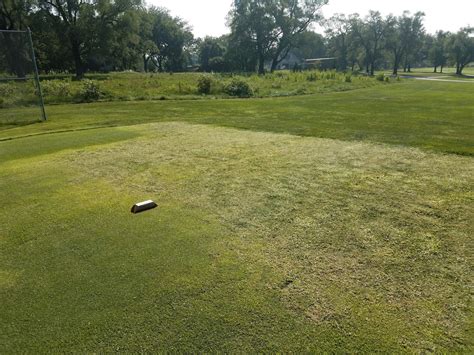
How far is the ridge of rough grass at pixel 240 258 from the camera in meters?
2.02

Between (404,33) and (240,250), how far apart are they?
202ft

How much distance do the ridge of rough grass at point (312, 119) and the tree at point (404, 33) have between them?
4678 cm

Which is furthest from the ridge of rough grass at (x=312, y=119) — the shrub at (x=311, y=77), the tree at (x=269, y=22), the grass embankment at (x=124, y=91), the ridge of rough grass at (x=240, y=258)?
the tree at (x=269, y=22)

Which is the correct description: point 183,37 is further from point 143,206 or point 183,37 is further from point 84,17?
point 143,206

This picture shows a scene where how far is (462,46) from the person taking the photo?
165ft

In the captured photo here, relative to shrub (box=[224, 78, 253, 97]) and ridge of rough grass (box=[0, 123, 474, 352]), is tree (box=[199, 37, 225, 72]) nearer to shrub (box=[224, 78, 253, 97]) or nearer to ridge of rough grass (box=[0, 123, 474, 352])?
shrub (box=[224, 78, 253, 97])

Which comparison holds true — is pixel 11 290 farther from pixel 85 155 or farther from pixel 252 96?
pixel 252 96

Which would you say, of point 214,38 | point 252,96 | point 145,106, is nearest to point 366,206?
point 145,106

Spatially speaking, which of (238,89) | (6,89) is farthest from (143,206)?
(238,89)

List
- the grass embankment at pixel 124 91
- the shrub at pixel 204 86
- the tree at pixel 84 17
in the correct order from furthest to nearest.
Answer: the tree at pixel 84 17
the shrub at pixel 204 86
the grass embankment at pixel 124 91

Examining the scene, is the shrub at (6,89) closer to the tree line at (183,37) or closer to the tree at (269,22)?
the tree line at (183,37)

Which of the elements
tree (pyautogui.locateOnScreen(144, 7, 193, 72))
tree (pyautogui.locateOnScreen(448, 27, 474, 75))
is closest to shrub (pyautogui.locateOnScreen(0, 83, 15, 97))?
tree (pyautogui.locateOnScreen(144, 7, 193, 72))

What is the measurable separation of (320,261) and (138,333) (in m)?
1.49

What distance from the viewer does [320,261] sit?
2.75m
